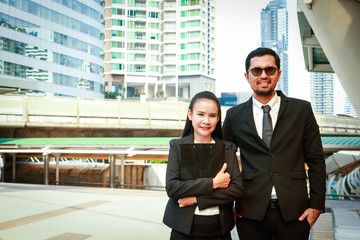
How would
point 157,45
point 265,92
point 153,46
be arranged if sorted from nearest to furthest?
1. point 265,92
2. point 153,46
3. point 157,45

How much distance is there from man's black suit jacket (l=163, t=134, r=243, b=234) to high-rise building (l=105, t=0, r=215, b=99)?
85325 mm

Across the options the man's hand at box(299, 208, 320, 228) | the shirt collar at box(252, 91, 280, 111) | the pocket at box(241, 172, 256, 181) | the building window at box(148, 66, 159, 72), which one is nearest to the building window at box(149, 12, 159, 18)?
the building window at box(148, 66, 159, 72)

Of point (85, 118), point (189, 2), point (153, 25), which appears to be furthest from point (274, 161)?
point (153, 25)

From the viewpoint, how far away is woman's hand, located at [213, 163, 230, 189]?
2.48m

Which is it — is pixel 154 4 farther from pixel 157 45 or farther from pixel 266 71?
pixel 266 71

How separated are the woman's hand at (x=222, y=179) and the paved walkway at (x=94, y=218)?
317cm

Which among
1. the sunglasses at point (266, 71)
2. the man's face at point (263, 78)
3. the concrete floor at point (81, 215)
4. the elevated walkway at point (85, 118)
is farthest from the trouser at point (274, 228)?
the elevated walkway at point (85, 118)

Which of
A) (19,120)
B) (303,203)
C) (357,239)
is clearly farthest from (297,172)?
(19,120)

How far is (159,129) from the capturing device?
2647 cm

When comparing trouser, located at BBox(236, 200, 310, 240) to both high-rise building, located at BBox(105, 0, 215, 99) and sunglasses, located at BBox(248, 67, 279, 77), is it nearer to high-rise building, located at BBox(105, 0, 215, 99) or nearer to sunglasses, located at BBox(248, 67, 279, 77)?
sunglasses, located at BBox(248, 67, 279, 77)

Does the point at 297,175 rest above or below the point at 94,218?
above

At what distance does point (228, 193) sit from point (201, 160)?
0.90ft

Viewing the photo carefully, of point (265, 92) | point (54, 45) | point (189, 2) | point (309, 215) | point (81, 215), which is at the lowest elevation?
point (81, 215)

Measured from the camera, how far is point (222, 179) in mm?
2486
